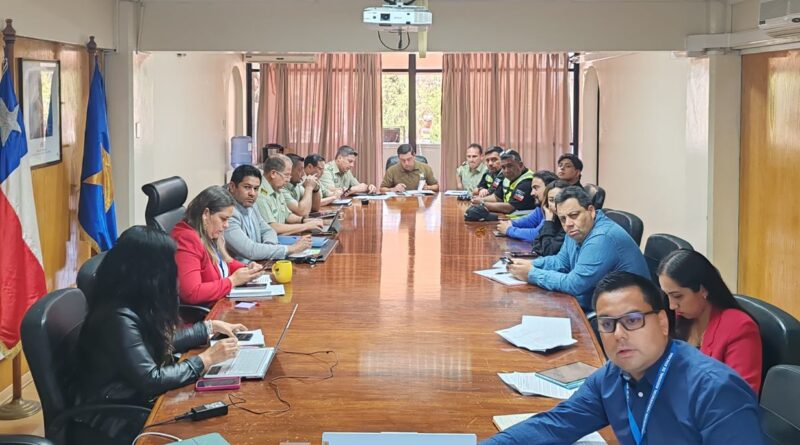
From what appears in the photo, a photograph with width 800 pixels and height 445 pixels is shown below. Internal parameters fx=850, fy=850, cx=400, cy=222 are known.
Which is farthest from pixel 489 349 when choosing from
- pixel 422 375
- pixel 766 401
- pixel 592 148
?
pixel 592 148

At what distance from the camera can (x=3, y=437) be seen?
7.45 feet

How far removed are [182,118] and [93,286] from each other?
5.56 meters

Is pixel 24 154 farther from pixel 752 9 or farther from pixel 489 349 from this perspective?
pixel 752 9

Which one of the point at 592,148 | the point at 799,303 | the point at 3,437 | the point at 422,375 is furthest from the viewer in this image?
the point at 592,148

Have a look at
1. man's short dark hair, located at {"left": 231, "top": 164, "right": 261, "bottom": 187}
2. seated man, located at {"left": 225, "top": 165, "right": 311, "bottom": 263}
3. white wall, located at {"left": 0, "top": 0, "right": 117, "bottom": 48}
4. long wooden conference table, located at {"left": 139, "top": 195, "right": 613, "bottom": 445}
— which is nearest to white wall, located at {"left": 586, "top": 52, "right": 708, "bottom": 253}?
long wooden conference table, located at {"left": 139, "top": 195, "right": 613, "bottom": 445}

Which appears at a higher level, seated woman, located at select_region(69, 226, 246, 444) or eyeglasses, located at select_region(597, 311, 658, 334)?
eyeglasses, located at select_region(597, 311, 658, 334)

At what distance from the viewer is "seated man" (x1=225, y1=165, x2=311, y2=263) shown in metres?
4.72

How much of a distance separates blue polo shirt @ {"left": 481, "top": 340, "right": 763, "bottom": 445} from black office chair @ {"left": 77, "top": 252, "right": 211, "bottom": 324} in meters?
1.52

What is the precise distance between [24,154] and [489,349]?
277 centimetres

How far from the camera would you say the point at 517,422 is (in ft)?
7.31

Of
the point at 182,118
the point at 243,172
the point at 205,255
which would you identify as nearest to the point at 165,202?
the point at 243,172

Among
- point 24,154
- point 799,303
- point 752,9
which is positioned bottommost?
point 799,303

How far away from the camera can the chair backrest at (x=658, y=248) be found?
3.96 metres

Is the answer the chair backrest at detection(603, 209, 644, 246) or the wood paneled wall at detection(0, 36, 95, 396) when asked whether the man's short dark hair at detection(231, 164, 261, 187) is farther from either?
the chair backrest at detection(603, 209, 644, 246)
